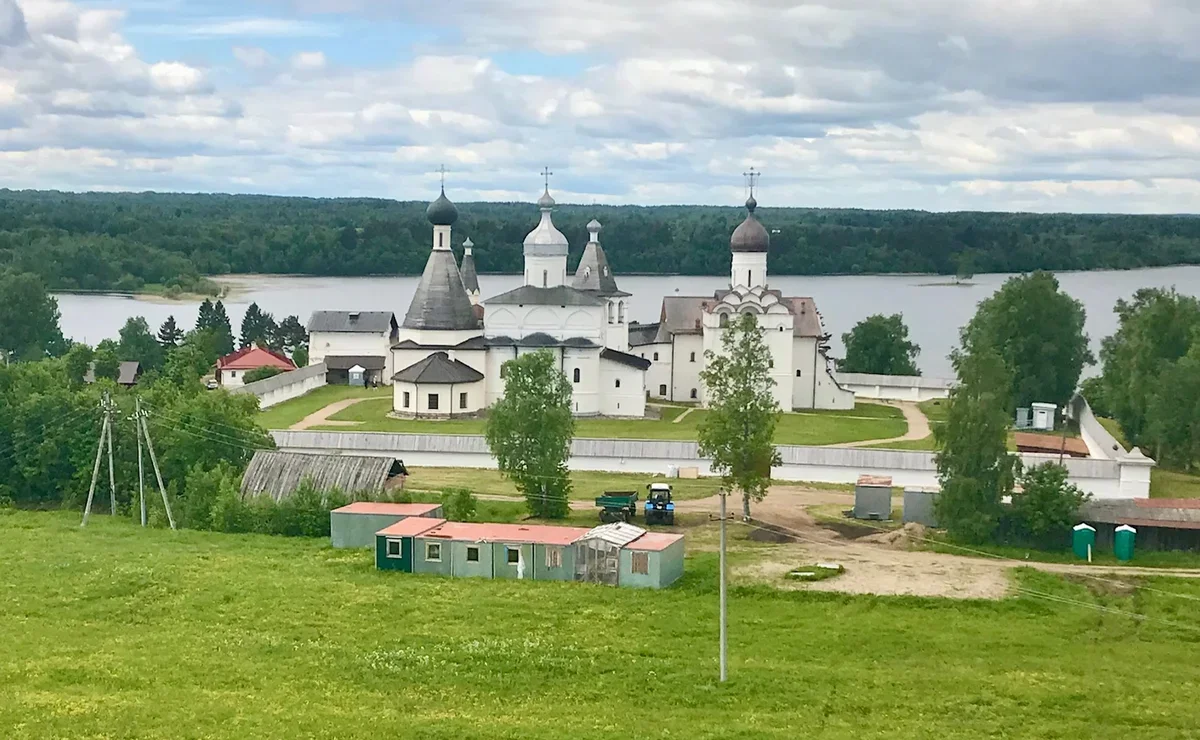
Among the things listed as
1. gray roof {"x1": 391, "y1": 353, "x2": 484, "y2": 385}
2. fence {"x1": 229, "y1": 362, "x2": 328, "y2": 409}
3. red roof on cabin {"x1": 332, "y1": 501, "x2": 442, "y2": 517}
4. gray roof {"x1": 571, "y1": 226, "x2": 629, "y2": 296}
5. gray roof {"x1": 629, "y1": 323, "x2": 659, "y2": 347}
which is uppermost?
gray roof {"x1": 571, "y1": 226, "x2": 629, "y2": 296}

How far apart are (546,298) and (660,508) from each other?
13126 mm

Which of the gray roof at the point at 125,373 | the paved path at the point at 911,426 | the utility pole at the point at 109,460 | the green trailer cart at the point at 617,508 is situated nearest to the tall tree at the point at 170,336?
the gray roof at the point at 125,373

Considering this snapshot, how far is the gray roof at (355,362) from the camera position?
41.8 m

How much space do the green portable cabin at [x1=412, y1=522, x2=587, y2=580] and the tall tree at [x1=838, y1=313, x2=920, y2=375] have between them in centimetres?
2618

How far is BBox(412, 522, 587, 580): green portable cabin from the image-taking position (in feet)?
62.3

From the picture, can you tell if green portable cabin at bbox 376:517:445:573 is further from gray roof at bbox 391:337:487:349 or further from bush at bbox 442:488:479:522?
gray roof at bbox 391:337:487:349

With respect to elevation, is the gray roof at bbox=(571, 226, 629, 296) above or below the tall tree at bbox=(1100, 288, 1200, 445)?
above

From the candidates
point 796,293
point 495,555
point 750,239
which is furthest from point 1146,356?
point 796,293

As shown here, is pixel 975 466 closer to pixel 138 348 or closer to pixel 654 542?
pixel 654 542

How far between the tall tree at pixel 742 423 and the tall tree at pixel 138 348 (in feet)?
91.2

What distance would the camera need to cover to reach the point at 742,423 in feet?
75.6

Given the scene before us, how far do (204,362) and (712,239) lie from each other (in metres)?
75.3

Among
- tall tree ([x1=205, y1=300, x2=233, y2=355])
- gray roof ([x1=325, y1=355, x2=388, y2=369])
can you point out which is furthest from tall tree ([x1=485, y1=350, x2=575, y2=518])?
tall tree ([x1=205, y1=300, x2=233, y2=355])

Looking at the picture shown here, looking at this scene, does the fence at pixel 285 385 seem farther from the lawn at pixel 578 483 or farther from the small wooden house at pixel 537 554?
the small wooden house at pixel 537 554
